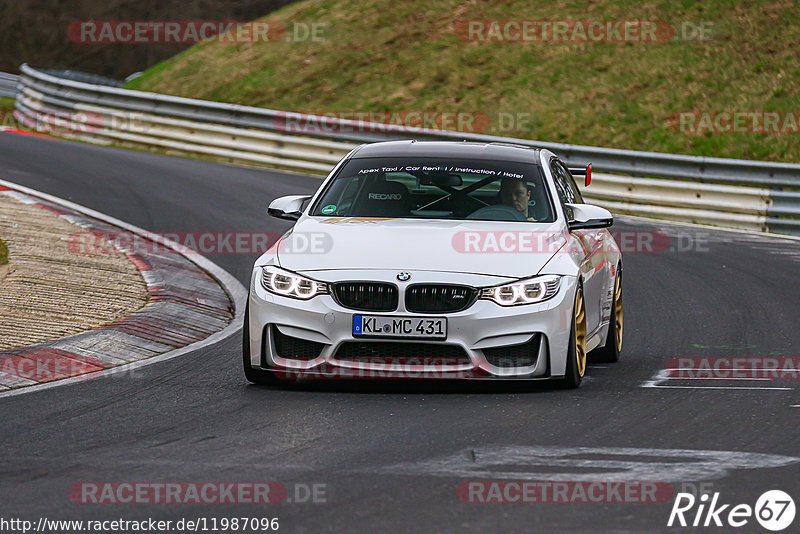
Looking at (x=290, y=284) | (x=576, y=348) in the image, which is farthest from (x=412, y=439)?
(x=576, y=348)

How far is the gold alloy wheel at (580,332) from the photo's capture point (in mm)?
8508

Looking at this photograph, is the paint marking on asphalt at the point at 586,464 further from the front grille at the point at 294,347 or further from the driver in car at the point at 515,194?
the driver in car at the point at 515,194

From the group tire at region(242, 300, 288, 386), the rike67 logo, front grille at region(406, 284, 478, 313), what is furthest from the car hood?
the rike67 logo

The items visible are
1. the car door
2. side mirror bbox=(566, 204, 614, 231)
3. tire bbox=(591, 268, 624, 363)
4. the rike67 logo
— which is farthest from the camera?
tire bbox=(591, 268, 624, 363)

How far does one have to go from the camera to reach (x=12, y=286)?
11.3m

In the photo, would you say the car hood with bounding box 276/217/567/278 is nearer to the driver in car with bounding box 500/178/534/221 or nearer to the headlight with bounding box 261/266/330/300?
the headlight with bounding box 261/266/330/300

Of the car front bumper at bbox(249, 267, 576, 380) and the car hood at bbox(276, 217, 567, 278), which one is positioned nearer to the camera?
the car front bumper at bbox(249, 267, 576, 380)

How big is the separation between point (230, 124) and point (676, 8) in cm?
1136

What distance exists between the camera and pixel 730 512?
18.2ft

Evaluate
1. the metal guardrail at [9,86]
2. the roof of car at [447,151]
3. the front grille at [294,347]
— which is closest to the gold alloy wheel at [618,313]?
the roof of car at [447,151]

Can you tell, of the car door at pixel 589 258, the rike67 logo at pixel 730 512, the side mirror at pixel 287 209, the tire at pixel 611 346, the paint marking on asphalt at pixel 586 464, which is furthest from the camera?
the tire at pixel 611 346

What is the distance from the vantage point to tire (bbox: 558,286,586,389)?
8.38m

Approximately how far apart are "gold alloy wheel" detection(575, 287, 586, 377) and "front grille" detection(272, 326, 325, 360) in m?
1.57

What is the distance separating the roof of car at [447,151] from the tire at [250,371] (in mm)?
1895
